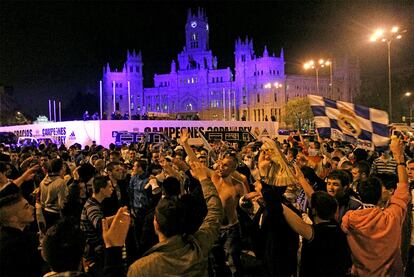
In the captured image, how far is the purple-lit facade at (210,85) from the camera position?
85250 mm

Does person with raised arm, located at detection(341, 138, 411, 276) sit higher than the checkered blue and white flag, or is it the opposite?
the checkered blue and white flag

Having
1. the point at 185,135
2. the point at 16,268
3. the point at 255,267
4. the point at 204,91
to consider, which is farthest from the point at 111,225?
the point at 204,91

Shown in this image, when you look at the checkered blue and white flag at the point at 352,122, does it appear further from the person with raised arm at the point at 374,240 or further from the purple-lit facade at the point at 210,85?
the purple-lit facade at the point at 210,85

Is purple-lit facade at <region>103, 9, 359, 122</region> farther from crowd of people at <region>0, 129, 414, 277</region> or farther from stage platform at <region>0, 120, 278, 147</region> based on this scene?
crowd of people at <region>0, 129, 414, 277</region>

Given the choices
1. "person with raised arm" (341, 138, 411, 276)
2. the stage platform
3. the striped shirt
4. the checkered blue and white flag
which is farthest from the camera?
the stage platform

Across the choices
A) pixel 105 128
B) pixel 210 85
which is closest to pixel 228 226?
pixel 105 128

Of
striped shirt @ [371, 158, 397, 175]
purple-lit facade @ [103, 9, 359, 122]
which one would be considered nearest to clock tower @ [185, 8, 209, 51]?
purple-lit facade @ [103, 9, 359, 122]

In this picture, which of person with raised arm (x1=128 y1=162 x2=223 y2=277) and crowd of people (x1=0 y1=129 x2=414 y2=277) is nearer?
person with raised arm (x1=128 y1=162 x2=223 y2=277)

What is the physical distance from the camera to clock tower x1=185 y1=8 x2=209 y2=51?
334ft

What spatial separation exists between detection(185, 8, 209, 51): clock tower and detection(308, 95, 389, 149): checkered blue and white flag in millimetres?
96918

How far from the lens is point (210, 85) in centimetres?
9288

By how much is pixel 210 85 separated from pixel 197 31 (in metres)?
19.1

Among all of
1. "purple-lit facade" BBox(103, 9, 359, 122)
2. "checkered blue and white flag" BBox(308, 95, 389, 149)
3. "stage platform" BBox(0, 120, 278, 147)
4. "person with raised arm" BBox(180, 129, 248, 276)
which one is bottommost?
"person with raised arm" BBox(180, 129, 248, 276)

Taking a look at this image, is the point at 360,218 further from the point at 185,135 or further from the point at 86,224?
A: the point at 86,224
